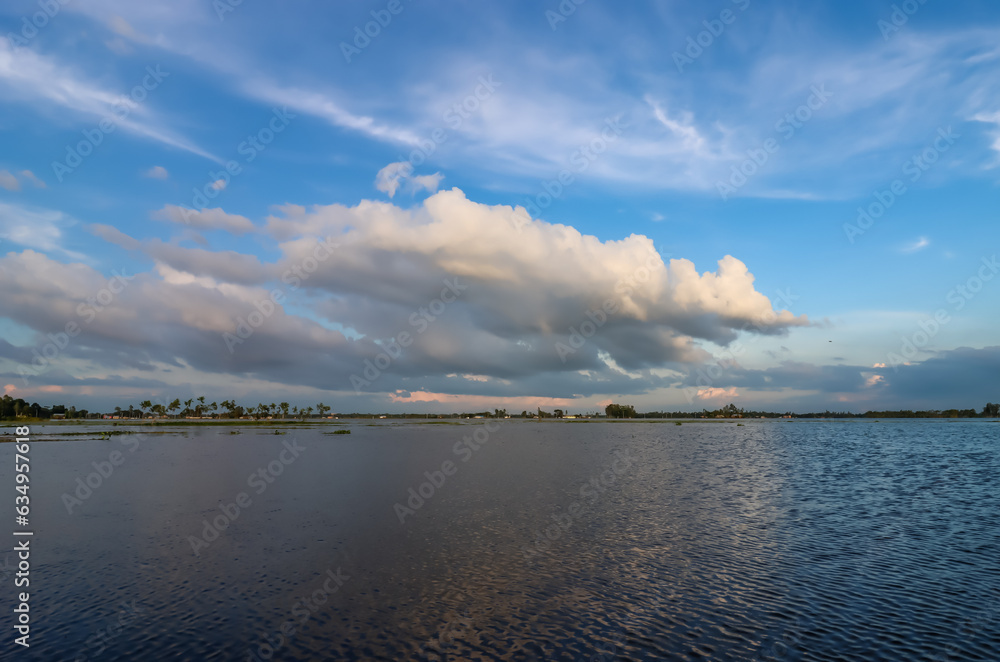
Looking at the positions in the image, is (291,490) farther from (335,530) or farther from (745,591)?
(745,591)

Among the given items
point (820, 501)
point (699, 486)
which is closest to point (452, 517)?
point (699, 486)

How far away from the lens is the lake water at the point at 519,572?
21.0 m

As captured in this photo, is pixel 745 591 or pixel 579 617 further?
pixel 745 591

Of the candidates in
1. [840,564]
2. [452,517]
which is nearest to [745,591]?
[840,564]

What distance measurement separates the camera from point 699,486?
6191 cm

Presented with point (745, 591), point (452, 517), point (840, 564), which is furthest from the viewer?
point (452, 517)

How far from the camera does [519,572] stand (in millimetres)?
30031

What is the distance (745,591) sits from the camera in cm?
2636

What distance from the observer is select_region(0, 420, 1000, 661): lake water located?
68.9 feet

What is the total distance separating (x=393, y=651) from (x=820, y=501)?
4750 cm

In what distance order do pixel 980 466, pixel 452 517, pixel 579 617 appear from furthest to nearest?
pixel 980 466 < pixel 452 517 < pixel 579 617

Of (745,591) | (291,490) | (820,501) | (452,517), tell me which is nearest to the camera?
(745,591)

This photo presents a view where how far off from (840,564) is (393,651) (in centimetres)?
2626

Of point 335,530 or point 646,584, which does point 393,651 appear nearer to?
point 646,584
